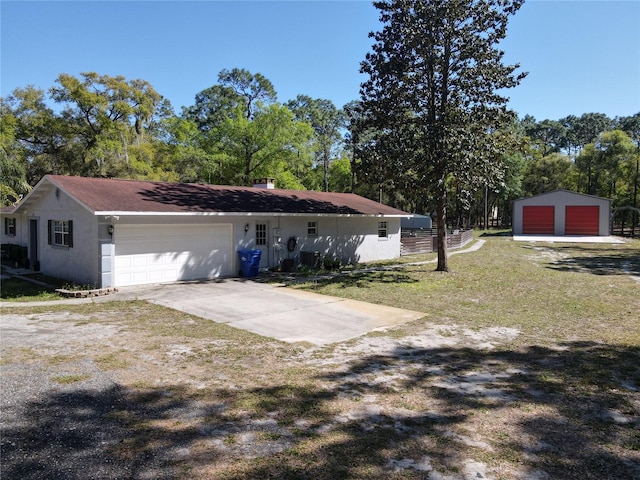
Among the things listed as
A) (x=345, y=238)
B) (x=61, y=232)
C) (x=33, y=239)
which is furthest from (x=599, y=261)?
(x=33, y=239)

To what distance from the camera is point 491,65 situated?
1602 cm

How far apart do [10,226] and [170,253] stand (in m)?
11.0

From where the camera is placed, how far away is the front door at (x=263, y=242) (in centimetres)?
1733

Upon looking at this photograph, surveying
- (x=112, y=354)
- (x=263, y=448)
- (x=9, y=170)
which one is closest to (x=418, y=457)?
(x=263, y=448)

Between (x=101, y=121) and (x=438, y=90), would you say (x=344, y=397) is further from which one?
(x=101, y=121)

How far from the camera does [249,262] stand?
16.1m

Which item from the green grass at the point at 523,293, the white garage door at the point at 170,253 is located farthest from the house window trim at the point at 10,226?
the green grass at the point at 523,293

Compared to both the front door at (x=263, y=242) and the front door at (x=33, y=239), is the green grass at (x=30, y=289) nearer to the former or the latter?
the front door at (x=33, y=239)

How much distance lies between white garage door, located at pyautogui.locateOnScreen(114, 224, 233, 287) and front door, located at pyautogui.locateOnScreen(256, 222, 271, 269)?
1.39m

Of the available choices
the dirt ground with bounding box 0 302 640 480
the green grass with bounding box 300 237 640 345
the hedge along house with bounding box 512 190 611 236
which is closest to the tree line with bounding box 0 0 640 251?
the green grass with bounding box 300 237 640 345

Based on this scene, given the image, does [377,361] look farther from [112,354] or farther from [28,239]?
[28,239]

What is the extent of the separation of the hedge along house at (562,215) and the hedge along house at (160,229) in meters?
28.6

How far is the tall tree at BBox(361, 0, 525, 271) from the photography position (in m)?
15.6

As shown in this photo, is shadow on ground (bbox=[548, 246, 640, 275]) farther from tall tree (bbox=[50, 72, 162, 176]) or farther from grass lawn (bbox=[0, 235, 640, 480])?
tall tree (bbox=[50, 72, 162, 176])
